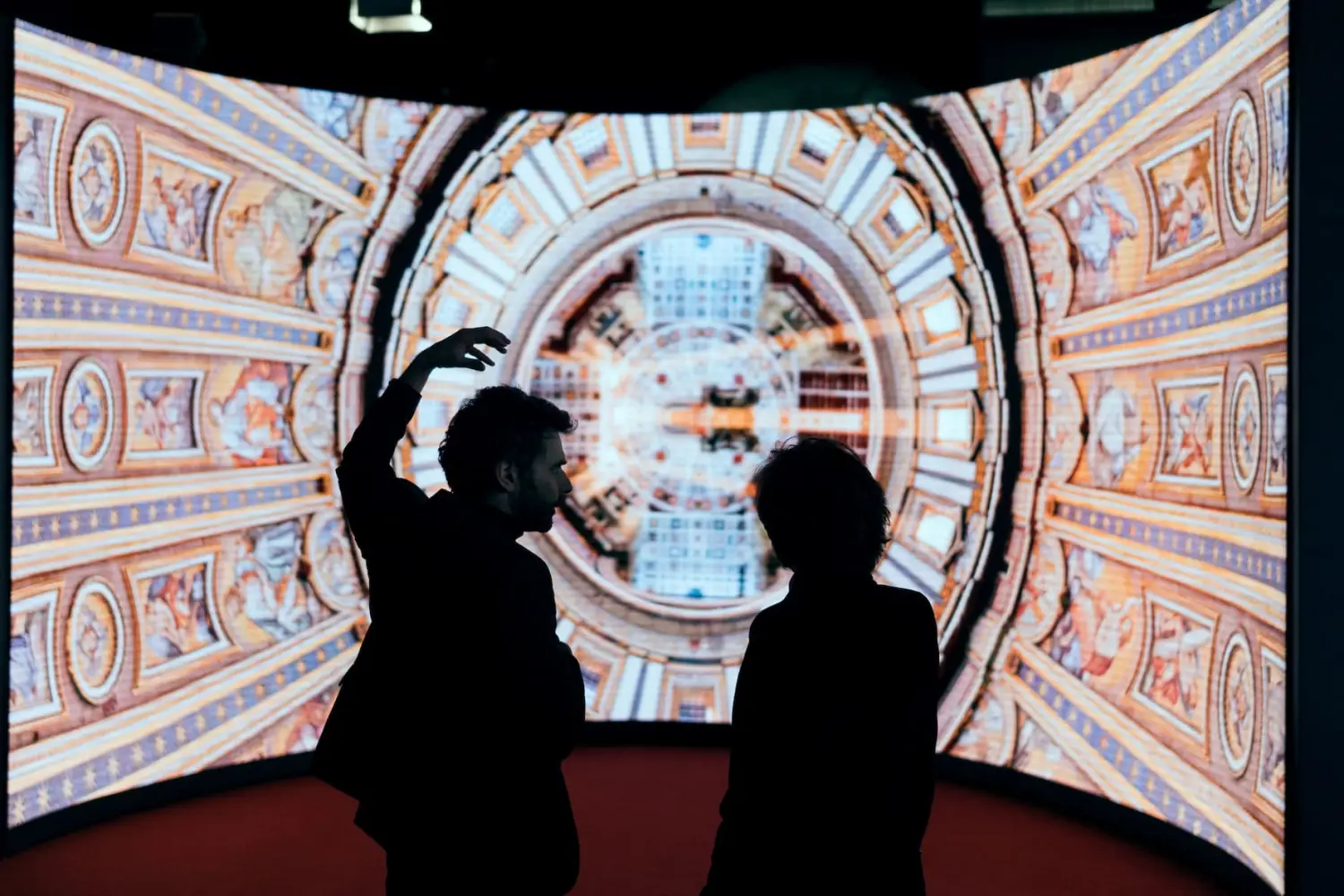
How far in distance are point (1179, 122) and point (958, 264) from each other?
4.23 ft

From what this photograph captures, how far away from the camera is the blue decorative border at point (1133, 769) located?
4.26 metres

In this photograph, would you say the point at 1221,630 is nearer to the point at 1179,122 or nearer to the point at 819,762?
the point at 1179,122

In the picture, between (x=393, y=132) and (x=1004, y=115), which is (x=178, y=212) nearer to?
(x=393, y=132)

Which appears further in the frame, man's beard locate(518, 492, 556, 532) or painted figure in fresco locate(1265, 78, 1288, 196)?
painted figure in fresco locate(1265, 78, 1288, 196)

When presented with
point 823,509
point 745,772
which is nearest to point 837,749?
point 745,772

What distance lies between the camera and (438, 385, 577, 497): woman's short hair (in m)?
2.17

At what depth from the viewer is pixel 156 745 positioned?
488cm

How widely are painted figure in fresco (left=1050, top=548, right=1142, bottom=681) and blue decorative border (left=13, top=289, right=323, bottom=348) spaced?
381 centimetres

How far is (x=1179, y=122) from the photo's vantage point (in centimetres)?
441

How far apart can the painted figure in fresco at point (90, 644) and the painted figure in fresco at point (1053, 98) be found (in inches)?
186

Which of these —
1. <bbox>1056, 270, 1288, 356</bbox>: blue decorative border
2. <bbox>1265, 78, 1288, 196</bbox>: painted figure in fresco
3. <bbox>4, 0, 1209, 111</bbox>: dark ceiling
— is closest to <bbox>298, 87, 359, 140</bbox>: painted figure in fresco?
<bbox>4, 0, 1209, 111</bbox>: dark ceiling

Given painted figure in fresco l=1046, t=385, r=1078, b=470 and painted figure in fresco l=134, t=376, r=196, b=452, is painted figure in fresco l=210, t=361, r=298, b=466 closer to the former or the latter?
painted figure in fresco l=134, t=376, r=196, b=452

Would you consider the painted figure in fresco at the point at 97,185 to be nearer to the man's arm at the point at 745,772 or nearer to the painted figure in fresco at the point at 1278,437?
the man's arm at the point at 745,772

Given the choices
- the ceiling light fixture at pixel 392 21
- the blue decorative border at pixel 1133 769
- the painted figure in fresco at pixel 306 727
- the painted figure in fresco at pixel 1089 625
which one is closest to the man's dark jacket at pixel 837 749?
the blue decorative border at pixel 1133 769
